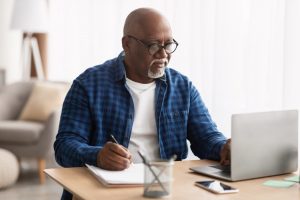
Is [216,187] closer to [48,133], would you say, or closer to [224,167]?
[224,167]

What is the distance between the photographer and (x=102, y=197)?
151 centimetres

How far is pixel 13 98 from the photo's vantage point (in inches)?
199

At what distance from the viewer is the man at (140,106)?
7.00 feet

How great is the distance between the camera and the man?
7.00ft

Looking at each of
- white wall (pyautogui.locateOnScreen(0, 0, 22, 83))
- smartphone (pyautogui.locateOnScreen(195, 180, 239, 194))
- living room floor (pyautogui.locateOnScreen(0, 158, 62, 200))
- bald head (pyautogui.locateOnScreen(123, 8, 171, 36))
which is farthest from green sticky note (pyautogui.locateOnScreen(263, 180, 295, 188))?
white wall (pyautogui.locateOnScreen(0, 0, 22, 83))

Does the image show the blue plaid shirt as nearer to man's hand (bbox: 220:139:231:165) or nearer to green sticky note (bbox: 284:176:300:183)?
man's hand (bbox: 220:139:231:165)

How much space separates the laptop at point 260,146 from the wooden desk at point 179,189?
3cm

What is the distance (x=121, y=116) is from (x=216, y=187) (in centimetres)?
70

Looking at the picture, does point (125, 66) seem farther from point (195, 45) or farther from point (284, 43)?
point (195, 45)

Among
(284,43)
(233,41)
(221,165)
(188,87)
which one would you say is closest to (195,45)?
(233,41)

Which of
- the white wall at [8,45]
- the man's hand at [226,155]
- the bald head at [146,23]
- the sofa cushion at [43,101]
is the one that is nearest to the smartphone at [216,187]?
the man's hand at [226,155]

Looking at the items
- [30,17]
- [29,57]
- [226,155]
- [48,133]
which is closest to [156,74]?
[226,155]

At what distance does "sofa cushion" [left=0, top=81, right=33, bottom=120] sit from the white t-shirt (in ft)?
9.71

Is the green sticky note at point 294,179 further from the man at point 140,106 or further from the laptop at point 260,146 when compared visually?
the man at point 140,106
